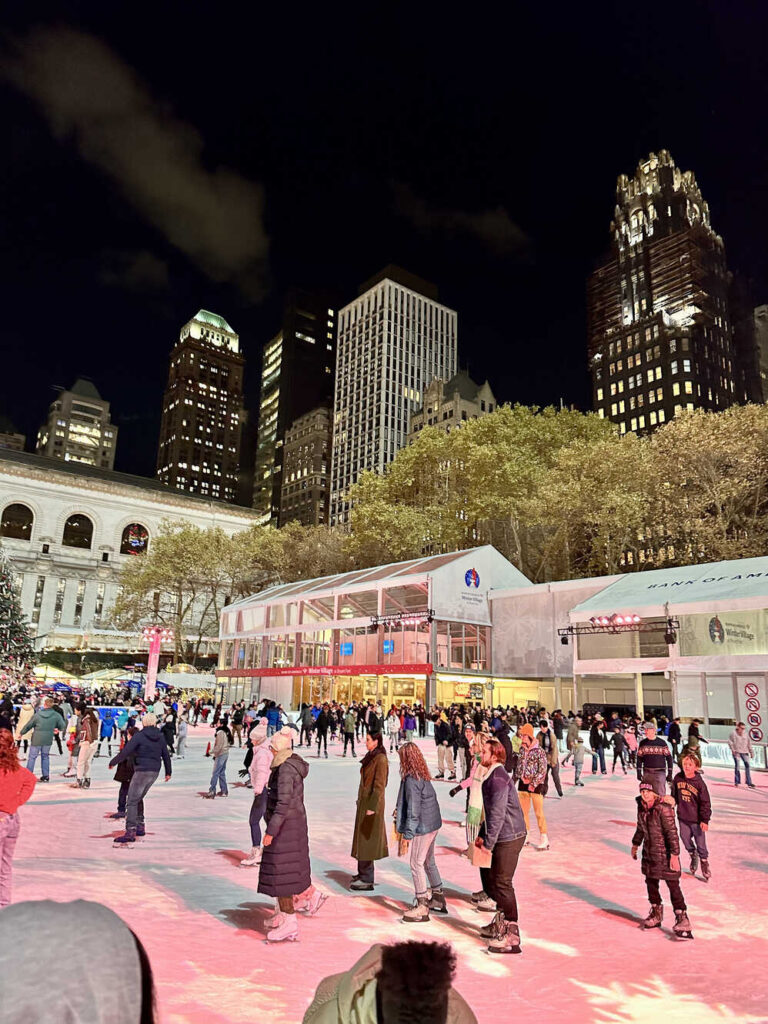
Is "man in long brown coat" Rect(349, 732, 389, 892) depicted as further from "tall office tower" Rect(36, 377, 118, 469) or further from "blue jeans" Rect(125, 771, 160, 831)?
"tall office tower" Rect(36, 377, 118, 469)

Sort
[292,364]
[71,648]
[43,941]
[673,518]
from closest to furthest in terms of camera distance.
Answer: [43,941], [673,518], [71,648], [292,364]

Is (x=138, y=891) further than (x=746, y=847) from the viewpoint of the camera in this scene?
No

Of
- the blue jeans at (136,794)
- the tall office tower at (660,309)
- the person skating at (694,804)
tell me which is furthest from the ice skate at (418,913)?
the tall office tower at (660,309)

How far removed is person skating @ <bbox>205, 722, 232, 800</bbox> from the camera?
14.7m

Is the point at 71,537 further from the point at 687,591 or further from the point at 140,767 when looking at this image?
the point at 140,767

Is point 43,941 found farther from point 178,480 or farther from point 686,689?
point 178,480

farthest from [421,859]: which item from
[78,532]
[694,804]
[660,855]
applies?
[78,532]

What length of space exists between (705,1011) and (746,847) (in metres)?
7.61

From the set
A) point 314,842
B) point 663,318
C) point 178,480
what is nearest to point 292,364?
point 178,480

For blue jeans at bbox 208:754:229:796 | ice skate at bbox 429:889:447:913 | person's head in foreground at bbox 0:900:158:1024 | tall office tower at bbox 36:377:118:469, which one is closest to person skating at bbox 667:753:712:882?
ice skate at bbox 429:889:447:913

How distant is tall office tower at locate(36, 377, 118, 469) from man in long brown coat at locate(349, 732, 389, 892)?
190 metres

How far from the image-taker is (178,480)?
197125mm

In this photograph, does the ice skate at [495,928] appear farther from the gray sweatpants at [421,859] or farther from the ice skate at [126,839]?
the ice skate at [126,839]

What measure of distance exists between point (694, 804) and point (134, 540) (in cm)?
9352
